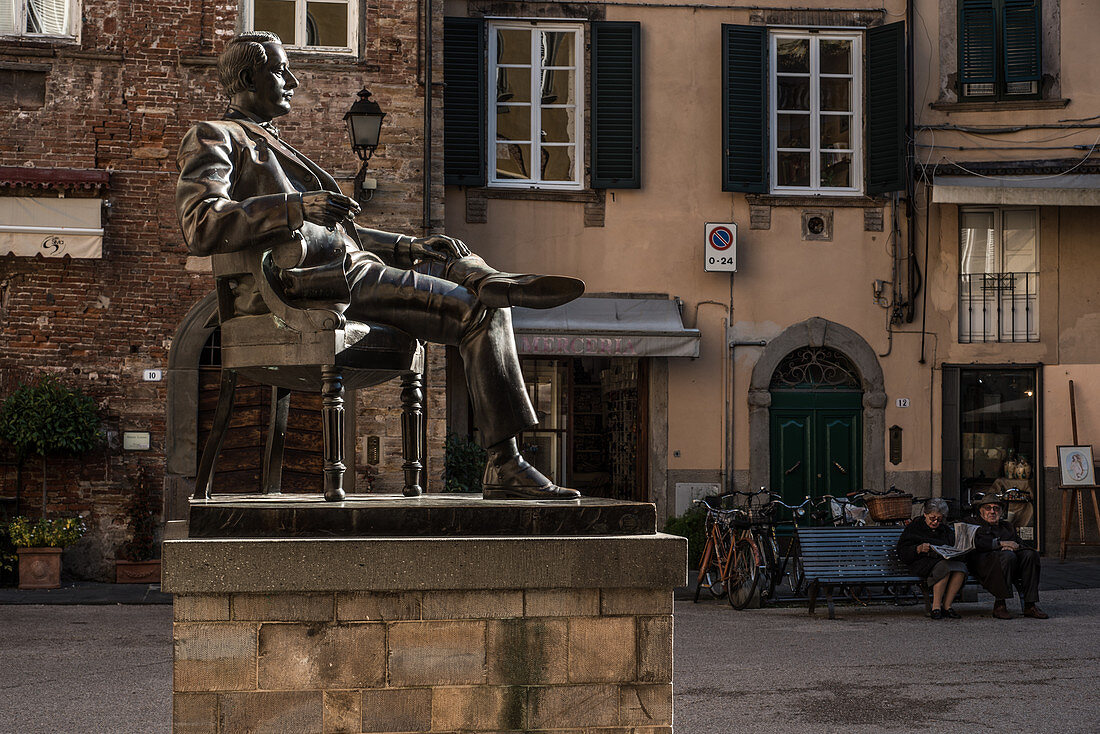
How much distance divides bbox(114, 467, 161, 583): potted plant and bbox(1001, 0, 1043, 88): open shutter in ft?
35.7

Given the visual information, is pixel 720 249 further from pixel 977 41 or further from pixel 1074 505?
pixel 1074 505

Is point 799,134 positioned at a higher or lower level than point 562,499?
higher

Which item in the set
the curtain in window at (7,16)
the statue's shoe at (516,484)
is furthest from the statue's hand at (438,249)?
the curtain in window at (7,16)

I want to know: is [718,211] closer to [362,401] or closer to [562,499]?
[362,401]

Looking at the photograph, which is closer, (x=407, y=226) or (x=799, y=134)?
(x=407, y=226)

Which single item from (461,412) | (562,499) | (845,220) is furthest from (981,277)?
(562,499)

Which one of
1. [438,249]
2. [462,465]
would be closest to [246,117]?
[438,249]

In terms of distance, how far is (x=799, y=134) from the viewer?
16766 mm

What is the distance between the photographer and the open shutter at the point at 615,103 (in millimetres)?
16250

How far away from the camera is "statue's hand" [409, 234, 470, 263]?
443cm

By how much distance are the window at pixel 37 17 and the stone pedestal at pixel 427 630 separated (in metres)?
11.7

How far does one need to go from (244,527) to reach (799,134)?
13.9 meters

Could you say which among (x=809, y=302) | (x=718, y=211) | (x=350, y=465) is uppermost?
(x=718, y=211)

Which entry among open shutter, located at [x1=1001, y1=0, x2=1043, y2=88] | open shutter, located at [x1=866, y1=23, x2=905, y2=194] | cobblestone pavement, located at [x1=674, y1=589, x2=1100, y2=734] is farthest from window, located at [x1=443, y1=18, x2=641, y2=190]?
cobblestone pavement, located at [x1=674, y1=589, x2=1100, y2=734]
